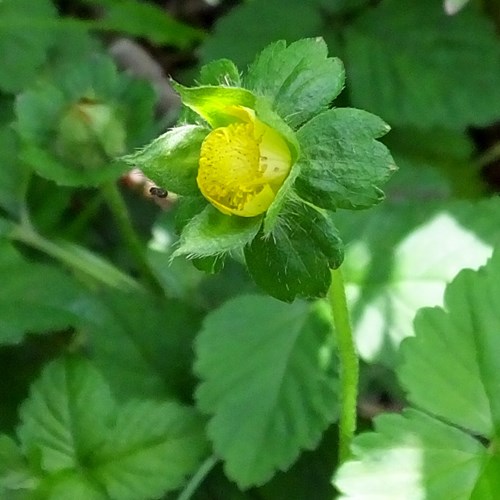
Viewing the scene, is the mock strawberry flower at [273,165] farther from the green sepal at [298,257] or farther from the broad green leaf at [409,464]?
the broad green leaf at [409,464]

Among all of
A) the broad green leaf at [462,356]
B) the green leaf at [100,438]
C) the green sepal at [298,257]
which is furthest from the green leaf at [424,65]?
the green sepal at [298,257]

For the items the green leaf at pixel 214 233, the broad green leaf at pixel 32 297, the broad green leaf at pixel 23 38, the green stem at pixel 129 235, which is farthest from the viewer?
the broad green leaf at pixel 23 38

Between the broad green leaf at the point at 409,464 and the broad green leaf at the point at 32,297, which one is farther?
the broad green leaf at the point at 32,297

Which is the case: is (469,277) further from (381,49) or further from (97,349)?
(381,49)

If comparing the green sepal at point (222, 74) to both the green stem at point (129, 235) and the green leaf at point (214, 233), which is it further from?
the green stem at point (129, 235)

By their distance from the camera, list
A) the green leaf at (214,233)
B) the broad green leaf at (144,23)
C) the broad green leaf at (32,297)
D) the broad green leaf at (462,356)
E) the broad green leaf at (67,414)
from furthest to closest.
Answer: the broad green leaf at (144,23) → the broad green leaf at (32,297) → the broad green leaf at (67,414) → the broad green leaf at (462,356) → the green leaf at (214,233)

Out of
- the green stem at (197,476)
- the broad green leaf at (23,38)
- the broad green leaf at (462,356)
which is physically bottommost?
the green stem at (197,476)

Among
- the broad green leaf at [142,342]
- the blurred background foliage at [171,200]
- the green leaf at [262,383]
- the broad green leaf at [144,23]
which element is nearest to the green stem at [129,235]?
the blurred background foliage at [171,200]

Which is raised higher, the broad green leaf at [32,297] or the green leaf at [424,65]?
the green leaf at [424,65]
